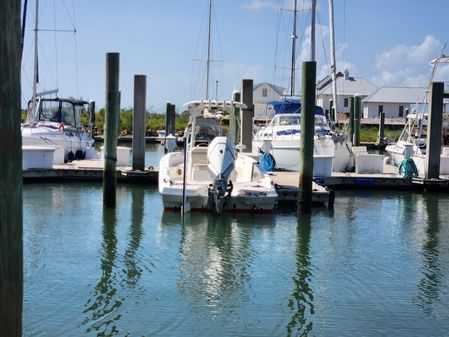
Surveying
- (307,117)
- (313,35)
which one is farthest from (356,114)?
(307,117)

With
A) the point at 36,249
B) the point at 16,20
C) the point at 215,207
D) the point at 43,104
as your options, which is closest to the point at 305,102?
the point at 215,207

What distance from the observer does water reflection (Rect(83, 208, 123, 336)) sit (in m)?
8.61

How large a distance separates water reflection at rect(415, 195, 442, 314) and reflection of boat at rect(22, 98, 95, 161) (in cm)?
1503

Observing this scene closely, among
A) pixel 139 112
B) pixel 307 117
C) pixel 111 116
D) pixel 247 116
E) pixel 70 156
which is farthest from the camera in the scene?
pixel 70 156

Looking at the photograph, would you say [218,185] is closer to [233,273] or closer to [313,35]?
[233,273]

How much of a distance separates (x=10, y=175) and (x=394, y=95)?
72.7 metres

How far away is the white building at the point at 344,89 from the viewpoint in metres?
72.8

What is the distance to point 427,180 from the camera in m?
22.1

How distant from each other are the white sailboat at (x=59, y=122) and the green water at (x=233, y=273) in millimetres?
8515

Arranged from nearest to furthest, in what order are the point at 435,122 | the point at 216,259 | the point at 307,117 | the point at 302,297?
1. the point at 302,297
2. the point at 216,259
3. the point at 307,117
4. the point at 435,122

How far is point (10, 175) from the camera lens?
4.10 m

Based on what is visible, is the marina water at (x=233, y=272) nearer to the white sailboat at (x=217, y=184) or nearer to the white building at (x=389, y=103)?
the white sailboat at (x=217, y=184)

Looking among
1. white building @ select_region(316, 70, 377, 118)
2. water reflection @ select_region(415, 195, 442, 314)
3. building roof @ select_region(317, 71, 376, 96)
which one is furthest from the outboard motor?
building roof @ select_region(317, 71, 376, 96)

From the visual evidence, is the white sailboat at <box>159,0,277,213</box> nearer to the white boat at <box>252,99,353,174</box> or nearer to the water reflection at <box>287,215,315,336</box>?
the water reflection at <box>287,215,315,336</box>
